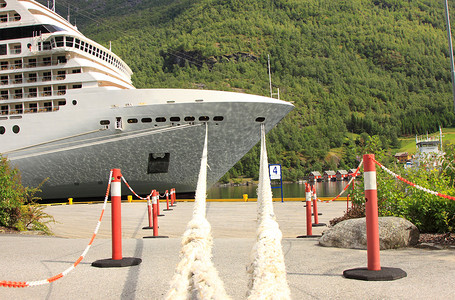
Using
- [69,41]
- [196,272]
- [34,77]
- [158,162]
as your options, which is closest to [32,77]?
[34,77]

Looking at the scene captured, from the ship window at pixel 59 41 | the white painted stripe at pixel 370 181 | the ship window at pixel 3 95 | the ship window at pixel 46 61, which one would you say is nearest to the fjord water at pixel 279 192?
the ship window at pixel 59 41

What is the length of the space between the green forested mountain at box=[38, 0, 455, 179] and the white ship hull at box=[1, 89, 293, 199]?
96.0m

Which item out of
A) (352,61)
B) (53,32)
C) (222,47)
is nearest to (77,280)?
(53,32)

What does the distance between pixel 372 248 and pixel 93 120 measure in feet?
58.8

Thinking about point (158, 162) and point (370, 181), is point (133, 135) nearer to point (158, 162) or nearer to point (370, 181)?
point (158, 162)

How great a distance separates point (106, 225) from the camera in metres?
11.4

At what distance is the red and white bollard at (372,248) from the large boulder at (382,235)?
1.50 meters

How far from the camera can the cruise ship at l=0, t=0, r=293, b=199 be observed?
64.1 ft

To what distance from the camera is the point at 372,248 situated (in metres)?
3.80

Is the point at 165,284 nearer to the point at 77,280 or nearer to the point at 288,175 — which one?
the point at 77,280

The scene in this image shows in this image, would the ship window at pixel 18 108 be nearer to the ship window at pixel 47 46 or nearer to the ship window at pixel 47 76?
the ship window at pixel 47 76

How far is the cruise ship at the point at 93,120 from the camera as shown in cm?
1955

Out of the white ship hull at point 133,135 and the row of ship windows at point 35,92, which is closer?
the white ship hull at point 133,135

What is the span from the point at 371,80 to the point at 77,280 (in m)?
174
